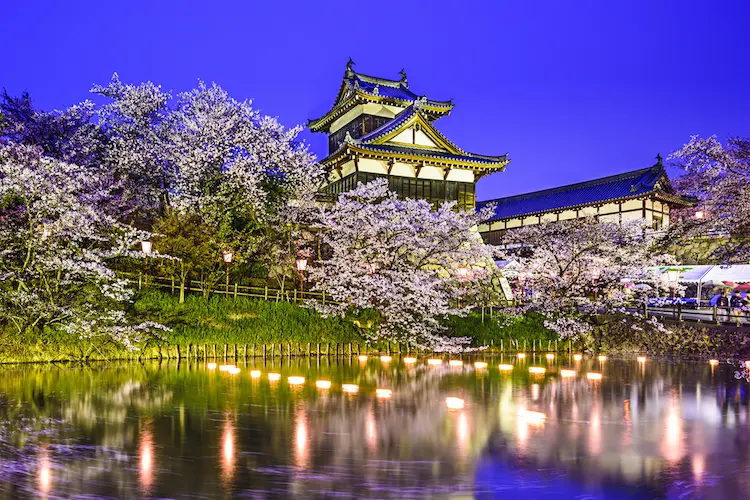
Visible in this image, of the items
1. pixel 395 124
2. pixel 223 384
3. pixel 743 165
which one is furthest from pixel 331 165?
pixel 743 165

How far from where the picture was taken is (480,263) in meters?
32.8

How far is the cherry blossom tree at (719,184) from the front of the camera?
52.0ft

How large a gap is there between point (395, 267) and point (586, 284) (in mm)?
9687

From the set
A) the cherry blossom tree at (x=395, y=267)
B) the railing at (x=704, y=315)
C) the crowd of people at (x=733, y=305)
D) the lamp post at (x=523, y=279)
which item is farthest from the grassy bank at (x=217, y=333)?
the crowd of people at (x=733, y=305)

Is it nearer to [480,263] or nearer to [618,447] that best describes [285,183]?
[480,263]

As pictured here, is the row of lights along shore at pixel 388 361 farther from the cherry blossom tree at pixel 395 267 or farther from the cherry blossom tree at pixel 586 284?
Result: the cherry blossom tree at pixel 586 284

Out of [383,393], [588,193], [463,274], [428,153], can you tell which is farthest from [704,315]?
[383,393]

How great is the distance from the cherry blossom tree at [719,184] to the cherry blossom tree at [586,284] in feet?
35.0

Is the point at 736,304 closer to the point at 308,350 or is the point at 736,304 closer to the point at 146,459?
the point at 308,350

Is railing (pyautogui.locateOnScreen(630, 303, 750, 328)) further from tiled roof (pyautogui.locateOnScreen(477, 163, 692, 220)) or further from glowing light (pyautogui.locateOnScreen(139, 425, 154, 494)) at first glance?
glowing light (pyautogui.locateOnScreen(139, 425, 154, 494))

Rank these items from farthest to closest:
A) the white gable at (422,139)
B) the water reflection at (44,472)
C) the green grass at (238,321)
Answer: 1. the white gable at (422,139)
2. the green grass at (238,321)
3. the water reflection at (44,472)

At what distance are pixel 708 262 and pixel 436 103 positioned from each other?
21.7 metres

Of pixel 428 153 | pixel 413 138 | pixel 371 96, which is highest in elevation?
pixel 371 96

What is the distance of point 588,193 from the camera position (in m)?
44.2
